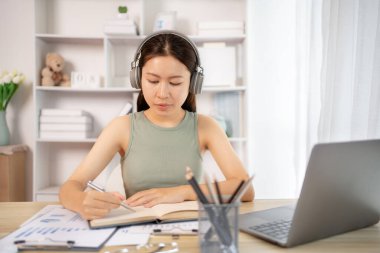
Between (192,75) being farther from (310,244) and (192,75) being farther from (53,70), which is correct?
(53,70)

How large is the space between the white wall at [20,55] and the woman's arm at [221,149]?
6.75ft

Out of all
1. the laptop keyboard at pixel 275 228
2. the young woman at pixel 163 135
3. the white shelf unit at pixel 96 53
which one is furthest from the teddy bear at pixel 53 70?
the laptop keyboard at pixel 275 228

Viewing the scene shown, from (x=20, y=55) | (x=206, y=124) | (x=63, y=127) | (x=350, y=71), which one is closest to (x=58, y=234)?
(x=206, y=124)

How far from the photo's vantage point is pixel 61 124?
108 inches

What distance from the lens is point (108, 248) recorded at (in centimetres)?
71

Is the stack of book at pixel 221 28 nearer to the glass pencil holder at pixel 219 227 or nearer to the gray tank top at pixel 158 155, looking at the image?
the gray tank top at pixel 158 155

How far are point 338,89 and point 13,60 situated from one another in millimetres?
2554

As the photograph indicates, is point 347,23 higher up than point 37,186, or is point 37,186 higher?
point 347,23

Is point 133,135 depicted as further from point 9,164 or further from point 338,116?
point 9,164

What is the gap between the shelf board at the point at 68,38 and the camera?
2.71 metres

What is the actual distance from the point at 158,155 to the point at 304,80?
1.25 meters

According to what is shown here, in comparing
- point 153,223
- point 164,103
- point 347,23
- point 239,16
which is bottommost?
point 153,223

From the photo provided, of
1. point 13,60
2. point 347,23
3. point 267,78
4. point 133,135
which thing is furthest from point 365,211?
point 13,60

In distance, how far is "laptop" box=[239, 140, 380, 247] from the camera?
0.66 m
